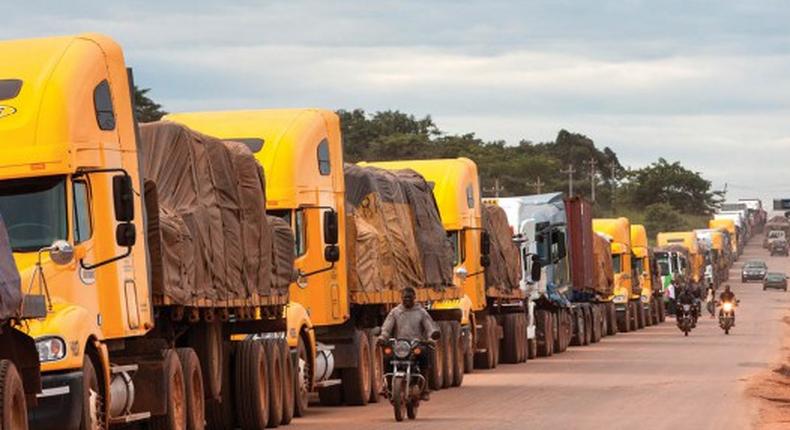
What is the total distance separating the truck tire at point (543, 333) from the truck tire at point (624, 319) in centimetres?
2268

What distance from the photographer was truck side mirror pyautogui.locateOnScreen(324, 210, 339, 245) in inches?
1072

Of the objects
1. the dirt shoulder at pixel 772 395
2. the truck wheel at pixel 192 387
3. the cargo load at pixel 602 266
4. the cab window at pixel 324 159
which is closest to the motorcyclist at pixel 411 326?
the cab window at pixel 324 159

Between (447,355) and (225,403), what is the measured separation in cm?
1095

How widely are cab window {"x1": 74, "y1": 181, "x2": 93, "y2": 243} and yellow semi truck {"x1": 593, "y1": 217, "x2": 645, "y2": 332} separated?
2125 inches

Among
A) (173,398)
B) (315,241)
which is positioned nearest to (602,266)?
(315,241)

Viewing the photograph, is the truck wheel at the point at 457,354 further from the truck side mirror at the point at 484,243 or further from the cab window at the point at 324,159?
the cab window at the point at 324,159

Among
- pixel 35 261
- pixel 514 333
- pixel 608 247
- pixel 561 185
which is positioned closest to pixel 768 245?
pixel 561 185

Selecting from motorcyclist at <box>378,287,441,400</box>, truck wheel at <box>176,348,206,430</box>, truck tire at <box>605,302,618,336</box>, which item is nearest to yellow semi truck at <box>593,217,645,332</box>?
truck tire at <box>605,302,618,336</box>

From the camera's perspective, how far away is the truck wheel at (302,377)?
87.0ft

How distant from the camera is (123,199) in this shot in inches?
710

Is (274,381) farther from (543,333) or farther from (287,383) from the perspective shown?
(543,333)

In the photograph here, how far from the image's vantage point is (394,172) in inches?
1355

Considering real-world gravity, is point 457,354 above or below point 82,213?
below

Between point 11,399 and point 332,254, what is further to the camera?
point 332,254
